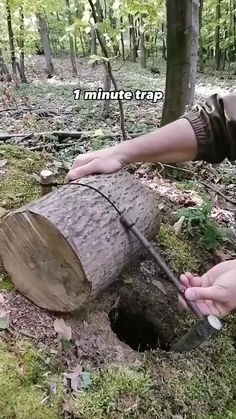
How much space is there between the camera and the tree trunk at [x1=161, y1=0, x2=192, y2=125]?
12.5 ft

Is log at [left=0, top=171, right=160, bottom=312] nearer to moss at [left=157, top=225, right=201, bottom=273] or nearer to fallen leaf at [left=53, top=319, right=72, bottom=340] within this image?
fallen leaf at [left=53, top=319, right=72, bottom=340]

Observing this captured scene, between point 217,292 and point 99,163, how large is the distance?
3.84ft

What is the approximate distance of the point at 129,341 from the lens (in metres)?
2.87

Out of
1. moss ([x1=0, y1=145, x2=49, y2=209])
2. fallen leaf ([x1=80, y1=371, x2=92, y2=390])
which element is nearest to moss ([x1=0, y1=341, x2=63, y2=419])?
fallen leaf ([x1=80, y1=371, x2=92, y2=390])

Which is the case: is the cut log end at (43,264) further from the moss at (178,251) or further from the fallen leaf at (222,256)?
the fallen leaf at (222,256)

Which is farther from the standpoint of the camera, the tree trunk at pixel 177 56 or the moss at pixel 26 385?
the tree trunk at pixel 177 56

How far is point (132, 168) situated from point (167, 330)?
2113 millimetres

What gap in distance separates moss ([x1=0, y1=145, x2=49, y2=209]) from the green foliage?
129 centimetres

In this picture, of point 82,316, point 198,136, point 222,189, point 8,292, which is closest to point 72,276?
point 82,316

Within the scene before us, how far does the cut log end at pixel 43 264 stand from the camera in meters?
2.28

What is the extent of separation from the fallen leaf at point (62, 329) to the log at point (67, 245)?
0.25 ft

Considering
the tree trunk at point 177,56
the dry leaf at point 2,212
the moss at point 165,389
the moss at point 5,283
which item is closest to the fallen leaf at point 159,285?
the moss at point 165,389

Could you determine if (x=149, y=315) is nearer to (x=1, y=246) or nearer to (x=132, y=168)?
(x=1, y=246)

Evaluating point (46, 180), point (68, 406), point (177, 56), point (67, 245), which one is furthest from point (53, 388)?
point (177, 56)
